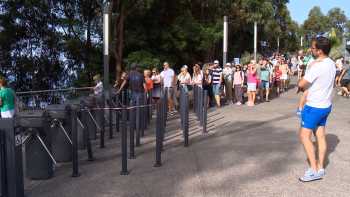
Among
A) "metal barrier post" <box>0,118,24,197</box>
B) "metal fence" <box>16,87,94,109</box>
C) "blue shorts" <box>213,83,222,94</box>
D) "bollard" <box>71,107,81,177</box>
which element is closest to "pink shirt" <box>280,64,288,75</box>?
"blue shorts" <box>213,83,222,94</box>

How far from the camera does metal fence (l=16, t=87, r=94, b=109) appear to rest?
12062 millimetres

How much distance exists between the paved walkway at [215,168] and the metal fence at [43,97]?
4.72 metres

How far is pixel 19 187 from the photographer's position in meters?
4.73

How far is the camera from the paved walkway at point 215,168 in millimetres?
4953

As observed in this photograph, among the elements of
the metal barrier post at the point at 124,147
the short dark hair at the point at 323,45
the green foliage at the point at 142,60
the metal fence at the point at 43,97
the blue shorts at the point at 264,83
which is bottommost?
the metal barrier post at the point at 124,147

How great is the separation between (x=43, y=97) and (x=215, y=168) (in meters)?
8.87

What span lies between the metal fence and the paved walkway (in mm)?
4718

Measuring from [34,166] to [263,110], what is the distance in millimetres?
8803

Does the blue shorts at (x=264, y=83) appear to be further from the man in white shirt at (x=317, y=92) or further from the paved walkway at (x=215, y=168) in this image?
the man in white shirt at (x=317, y=92)

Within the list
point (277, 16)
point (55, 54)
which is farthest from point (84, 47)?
point (277, 16)

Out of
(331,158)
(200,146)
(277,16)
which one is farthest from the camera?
A: (277,16)

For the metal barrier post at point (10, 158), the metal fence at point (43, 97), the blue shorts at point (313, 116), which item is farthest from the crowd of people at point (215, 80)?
the metal barrier post at point (10, 158)

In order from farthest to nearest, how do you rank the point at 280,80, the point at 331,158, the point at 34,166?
1. the point at 280,80
2. the point at 331,158
3. the point at 34,166

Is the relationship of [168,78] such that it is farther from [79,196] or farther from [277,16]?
[277,16]
